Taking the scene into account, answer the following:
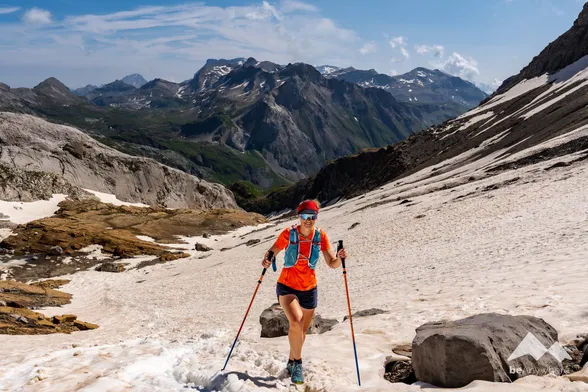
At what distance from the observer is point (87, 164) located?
286 ft

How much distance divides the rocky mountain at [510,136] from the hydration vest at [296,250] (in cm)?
3354

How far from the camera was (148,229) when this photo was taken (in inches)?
2331

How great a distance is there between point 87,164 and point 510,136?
8144 centimetres

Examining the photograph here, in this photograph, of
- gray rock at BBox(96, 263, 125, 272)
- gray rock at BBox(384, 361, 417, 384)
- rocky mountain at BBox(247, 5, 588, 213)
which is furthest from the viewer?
rocky mountain at BBox(247, 5, 588, 213)

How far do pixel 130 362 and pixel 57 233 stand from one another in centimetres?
4654

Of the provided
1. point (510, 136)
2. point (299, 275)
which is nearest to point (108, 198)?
point (510, 136)

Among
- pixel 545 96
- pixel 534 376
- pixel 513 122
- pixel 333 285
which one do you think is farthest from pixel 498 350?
pixel 545 96

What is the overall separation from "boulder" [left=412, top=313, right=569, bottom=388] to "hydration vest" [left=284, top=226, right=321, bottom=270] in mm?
2487

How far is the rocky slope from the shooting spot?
263 ft

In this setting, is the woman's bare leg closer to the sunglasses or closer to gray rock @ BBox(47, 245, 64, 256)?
the sunglasses

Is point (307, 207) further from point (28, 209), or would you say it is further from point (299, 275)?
point (28, 209)

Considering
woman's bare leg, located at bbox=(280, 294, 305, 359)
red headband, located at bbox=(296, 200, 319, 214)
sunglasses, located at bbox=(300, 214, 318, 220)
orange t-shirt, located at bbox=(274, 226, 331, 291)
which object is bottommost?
woman's bare leg, located at bbox=(280, 294, 305, 359)

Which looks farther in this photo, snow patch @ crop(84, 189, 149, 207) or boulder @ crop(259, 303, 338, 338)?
snow patch @ crop(84, 189, 149, 207)

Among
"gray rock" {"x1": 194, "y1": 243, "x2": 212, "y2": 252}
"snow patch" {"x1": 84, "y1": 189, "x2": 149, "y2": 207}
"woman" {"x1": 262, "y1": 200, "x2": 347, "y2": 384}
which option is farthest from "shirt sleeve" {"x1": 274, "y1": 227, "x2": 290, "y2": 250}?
"snow patch" {"x1": 84, "y1": 189, "x2": 149, "y2": 207}
